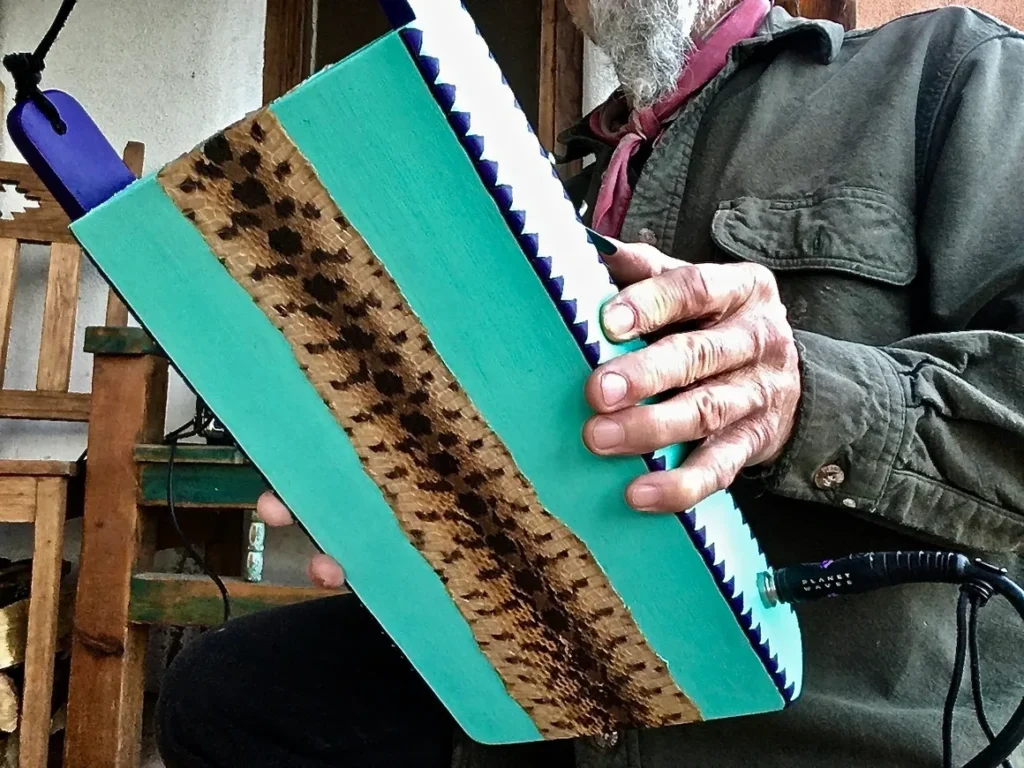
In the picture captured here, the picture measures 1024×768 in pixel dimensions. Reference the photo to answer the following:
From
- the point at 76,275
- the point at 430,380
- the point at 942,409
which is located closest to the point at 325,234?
the point at 430,380

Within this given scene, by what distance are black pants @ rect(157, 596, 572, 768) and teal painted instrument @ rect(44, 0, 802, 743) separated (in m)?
0.22

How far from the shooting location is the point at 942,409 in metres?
0.42

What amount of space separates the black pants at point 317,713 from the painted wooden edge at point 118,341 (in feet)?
2.02

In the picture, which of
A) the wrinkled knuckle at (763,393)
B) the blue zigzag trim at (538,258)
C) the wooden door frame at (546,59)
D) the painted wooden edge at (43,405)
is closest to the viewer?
the blue zigzag trim at (538,258)

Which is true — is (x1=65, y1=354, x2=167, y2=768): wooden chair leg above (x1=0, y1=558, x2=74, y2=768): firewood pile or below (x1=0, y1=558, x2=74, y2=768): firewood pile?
above

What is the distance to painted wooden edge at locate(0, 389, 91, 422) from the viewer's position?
1341 millimetres

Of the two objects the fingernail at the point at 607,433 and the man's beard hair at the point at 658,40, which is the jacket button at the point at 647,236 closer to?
the man's beard hair at the point at 658,40

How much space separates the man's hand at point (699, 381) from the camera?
1.01 ft

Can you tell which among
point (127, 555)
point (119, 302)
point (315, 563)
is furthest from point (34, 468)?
point (315, 563)

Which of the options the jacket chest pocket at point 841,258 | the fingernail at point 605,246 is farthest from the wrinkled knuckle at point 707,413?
the jacket chest pocket at point 841,258

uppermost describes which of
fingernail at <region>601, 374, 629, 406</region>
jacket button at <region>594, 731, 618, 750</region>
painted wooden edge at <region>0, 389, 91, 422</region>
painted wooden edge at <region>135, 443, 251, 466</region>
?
fingernail at <region>601, 374, 629, 406</region>

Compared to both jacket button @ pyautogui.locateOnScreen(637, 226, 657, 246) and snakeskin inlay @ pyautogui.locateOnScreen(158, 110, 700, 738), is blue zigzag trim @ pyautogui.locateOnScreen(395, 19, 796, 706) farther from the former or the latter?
jacket button @ pyautogui.locateOnScreen(637, 226, 657, 246)

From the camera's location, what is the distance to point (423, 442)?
35 cm

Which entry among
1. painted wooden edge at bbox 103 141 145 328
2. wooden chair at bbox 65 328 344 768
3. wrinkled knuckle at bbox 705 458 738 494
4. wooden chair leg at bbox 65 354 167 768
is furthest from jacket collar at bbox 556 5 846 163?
painted wooden edge at bbox 103 141 145 328
